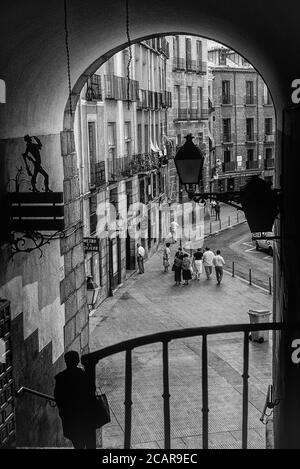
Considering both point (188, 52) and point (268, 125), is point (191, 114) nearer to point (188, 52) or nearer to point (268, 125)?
point (188, 52)

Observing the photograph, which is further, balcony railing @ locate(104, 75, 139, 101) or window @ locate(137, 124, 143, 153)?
window @ locate(137, 124, 143, 153)

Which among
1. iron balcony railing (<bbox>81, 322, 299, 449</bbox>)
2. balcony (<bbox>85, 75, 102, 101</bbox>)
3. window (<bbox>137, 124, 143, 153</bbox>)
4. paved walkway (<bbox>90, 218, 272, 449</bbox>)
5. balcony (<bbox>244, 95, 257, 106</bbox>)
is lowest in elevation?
paved walkway (<bbox>90, 218, 272, 449</bbox>)

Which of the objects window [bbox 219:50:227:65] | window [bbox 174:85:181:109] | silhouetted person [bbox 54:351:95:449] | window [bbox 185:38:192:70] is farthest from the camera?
window [bbox 219:50:227:65]

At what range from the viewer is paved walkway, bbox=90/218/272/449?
43.6 ft

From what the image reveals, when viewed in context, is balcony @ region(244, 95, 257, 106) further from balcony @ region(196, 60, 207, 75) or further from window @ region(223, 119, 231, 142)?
balcony @ region(196, 60, 207, 75)

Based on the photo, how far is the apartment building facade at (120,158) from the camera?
23.9 metres

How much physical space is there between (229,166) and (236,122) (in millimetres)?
3238

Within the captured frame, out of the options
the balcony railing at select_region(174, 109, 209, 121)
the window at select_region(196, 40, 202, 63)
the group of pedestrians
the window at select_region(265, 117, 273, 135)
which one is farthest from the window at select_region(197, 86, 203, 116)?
the group of pedestrians

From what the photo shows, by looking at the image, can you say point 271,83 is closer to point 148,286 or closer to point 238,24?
point 238,24

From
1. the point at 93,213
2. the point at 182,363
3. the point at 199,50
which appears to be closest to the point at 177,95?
the point at 199,50

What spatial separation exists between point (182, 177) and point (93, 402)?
16.4 feet

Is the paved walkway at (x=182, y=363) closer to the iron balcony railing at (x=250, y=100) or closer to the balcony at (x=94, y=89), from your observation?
the balcony at (x=94, y=89)

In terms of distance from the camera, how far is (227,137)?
57.3 meters
